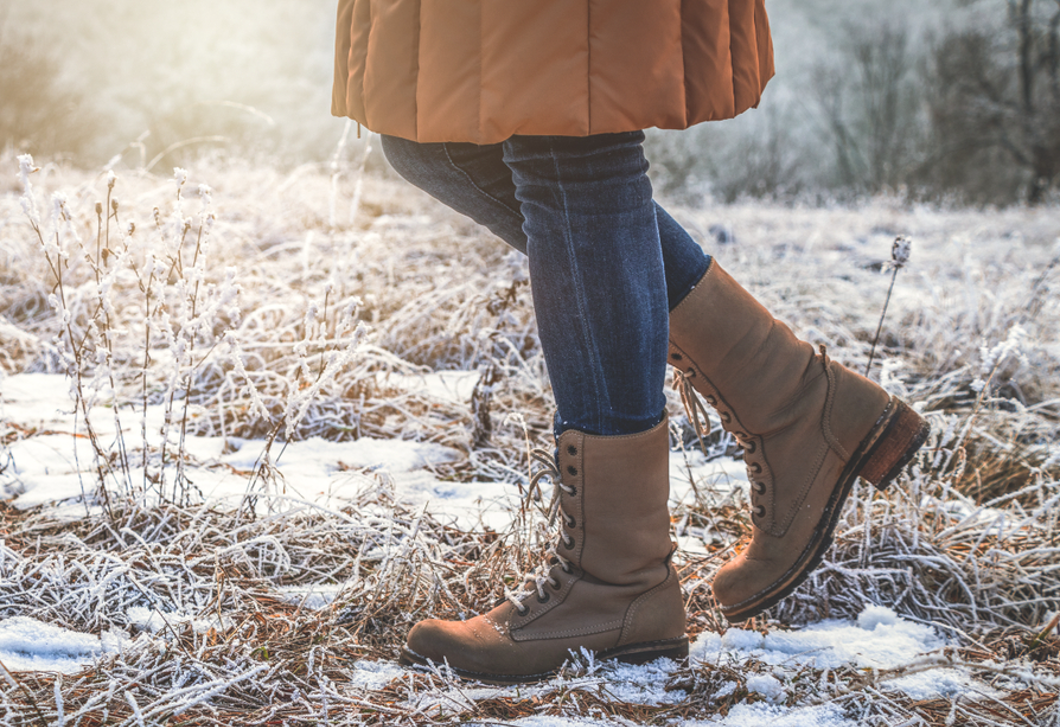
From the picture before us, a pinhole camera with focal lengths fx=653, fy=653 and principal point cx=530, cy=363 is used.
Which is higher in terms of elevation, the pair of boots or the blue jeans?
the blue jeans

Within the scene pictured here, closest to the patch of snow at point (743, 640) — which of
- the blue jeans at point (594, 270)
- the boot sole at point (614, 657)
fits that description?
the boot sole at point (614, 657)

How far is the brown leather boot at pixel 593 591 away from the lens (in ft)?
2.94

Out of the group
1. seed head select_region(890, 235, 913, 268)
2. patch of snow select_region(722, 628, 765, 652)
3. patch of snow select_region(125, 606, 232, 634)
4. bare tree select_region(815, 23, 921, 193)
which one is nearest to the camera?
patch of snow select_region(125, 606, 232, 634)

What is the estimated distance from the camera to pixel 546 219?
840mm

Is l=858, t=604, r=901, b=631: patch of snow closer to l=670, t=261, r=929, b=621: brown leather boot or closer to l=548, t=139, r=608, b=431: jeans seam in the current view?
l=670, t=261, r=929, b=621: brown leather boot

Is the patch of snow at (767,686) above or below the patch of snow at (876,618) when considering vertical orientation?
above

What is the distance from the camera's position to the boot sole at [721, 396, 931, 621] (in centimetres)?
102

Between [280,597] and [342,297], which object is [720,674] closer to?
[280,597]

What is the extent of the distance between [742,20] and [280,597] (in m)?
1.08

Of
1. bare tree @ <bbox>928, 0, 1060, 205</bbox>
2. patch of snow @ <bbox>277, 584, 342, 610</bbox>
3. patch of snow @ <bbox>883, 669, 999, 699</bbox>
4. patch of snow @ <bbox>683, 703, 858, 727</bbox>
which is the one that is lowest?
patch of snow @ <bbox>883, 669, 999, 699</bbox>

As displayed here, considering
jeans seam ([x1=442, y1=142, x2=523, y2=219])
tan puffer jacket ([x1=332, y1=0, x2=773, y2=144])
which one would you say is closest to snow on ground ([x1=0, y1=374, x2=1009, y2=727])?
jeans seam ([x1=442, y1=142, x2=523, y2=219])

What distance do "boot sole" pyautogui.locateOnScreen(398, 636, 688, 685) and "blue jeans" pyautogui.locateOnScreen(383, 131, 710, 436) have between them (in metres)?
0.33

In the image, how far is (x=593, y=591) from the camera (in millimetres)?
931

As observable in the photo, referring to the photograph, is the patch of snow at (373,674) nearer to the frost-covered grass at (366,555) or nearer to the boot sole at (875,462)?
the frost-covered grass at (366,555)
